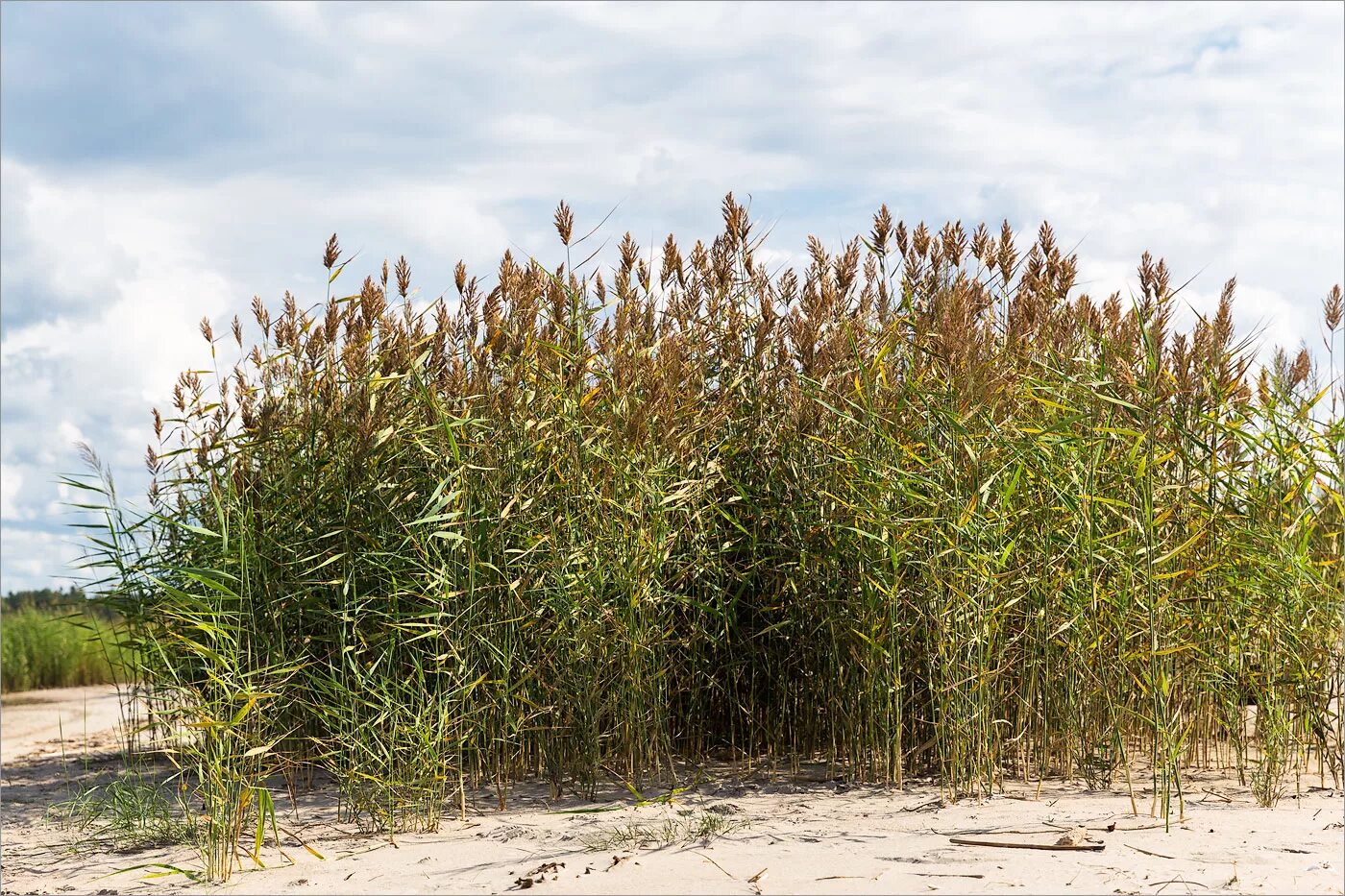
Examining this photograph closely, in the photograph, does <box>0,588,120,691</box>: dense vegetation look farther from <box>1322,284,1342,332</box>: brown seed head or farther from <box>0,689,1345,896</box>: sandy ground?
<box>1322,284,1342,332</box>: brown seed head

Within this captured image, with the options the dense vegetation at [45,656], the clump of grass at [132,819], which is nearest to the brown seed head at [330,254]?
the clump of grass at [132,819]

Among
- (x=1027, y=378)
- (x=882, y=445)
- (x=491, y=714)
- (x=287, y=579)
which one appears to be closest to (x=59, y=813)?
(x=287, y=579)

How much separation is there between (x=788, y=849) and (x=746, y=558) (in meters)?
1.58

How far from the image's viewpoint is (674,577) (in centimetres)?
475

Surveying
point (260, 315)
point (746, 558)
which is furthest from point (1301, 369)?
point (260, 315)

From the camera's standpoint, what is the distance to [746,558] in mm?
5148

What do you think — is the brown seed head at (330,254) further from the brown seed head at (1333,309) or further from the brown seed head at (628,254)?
the brown seed head at (1333,309)

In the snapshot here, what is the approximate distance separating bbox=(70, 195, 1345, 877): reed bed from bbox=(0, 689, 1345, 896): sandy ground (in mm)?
176

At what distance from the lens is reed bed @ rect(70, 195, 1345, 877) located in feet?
14.1

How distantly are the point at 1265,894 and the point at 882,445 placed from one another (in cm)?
199

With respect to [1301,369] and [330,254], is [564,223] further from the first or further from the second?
[1301,369]

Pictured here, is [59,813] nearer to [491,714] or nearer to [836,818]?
[491,714]

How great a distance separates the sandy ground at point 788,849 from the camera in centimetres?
346

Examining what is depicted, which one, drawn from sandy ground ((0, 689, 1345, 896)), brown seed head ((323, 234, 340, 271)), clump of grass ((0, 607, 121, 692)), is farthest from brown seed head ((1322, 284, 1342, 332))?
clump of grass ((0, 607, 121, 692))
